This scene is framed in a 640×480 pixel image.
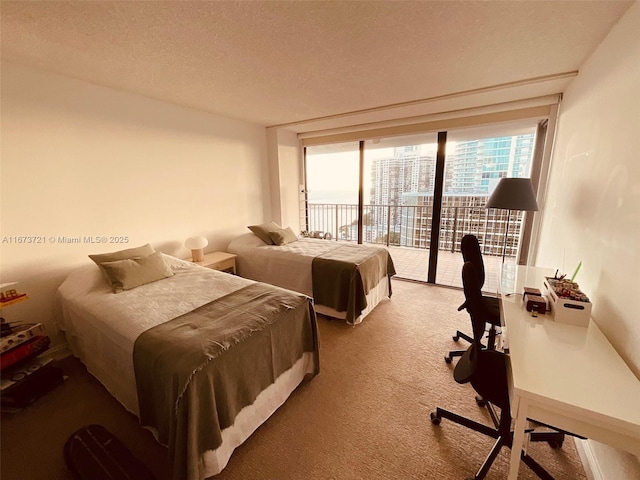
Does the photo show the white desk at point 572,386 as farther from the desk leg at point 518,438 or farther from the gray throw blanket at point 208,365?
the gray throw blanket at point 208,365

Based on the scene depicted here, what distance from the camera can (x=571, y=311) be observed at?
141 centimetres

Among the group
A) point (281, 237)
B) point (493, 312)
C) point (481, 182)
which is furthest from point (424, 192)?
point (493, 312)

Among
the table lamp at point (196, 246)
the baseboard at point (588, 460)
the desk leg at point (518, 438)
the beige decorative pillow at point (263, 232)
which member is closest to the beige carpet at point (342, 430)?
the baseboard at point (588, 460)

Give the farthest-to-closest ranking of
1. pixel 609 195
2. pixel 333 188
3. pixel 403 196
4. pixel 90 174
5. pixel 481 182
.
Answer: pixel 333 188
pixel 403 196
pixel 481 182
pixel 90 174
pixel 609 195

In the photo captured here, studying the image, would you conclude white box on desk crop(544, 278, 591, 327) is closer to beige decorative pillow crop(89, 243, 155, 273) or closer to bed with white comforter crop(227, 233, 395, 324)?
bed with white comforter crop(227, 233, 395, 324)

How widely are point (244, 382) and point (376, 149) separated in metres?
3.86

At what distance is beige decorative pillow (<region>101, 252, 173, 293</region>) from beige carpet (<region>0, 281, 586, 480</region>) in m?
0.79

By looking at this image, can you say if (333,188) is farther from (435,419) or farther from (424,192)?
(435,419)

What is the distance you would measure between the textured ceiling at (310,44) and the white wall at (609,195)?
0.22 meters

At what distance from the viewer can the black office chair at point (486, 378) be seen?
1.30 meters

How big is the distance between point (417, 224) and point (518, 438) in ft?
14.8

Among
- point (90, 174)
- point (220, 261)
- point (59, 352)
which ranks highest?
point (90, 174)

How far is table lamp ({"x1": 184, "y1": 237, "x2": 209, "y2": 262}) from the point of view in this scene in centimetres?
315

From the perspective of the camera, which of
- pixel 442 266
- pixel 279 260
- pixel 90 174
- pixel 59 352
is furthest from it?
pixel 442 266
